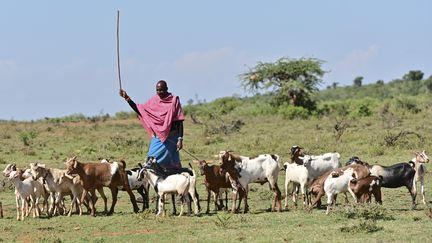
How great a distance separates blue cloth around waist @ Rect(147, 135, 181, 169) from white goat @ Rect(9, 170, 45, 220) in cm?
243

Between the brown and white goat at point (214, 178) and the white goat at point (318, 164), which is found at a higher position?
the white goat at point (318, 164)

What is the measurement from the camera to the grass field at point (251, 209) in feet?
39.5

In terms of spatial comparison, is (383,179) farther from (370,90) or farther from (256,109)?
(370,90)

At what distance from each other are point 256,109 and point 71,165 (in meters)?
35.1

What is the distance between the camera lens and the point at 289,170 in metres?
16.1

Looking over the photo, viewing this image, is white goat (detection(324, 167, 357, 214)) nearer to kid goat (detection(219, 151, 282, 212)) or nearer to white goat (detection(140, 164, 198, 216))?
kid goat (detection(219, 151, 282, 212))

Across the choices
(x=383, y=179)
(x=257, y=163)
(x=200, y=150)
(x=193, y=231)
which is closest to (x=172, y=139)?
(x=257, y=163)

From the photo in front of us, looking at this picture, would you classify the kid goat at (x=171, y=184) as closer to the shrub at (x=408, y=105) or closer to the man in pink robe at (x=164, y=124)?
the man in pink robe at (x=164, y=124)

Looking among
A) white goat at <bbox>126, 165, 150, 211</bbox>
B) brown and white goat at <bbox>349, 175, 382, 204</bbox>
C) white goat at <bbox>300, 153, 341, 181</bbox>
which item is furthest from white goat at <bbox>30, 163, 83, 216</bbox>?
brown and white goat at <bbox>349, 175, 382, 204</bbox>

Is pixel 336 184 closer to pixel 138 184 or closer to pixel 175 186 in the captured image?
pixel 175 186

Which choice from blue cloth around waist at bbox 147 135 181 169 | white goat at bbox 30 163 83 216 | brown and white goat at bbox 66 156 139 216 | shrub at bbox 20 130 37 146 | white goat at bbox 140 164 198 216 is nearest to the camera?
white goat at bbox 140 164 198 216

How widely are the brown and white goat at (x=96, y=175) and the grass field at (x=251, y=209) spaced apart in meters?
0.51

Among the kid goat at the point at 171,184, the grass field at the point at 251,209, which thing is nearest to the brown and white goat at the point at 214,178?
the kid goat at the point at 171,184

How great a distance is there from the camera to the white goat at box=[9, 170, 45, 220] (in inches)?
597
